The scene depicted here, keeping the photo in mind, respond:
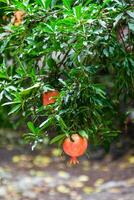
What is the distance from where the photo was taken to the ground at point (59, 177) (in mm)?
4828

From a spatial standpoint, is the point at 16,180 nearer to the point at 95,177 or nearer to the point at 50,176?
the point at 50,176

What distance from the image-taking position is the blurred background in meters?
4.85

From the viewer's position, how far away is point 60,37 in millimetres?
1580

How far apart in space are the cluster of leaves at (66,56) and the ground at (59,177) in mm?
2838

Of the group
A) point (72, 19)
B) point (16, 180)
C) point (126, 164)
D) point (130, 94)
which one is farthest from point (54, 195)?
point (72, 19)

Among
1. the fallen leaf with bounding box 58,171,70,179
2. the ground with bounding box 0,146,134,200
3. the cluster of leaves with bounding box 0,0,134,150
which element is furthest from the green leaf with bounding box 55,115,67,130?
the fallen leaf with bounding box 58,171,70,179

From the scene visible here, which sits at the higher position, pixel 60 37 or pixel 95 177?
pixel 60 37

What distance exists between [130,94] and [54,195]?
2985mm

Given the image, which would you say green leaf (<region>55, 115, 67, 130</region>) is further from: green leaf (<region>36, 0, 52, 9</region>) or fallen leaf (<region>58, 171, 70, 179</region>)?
fallen leaf (<region>58, 171, 70, 179</region>)

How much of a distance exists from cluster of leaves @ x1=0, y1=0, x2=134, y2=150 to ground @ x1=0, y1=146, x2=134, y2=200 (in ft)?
Answer: 9.31

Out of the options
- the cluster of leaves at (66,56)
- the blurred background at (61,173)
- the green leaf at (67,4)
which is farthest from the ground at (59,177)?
the green leaf at (67,4)

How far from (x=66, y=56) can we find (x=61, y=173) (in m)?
3.97

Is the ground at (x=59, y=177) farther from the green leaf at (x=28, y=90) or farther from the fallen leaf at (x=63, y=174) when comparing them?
the green leaf at (x=28, y=90)

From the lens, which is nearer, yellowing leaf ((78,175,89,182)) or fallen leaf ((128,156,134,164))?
yellowing leaf ((78,175,89,182))
